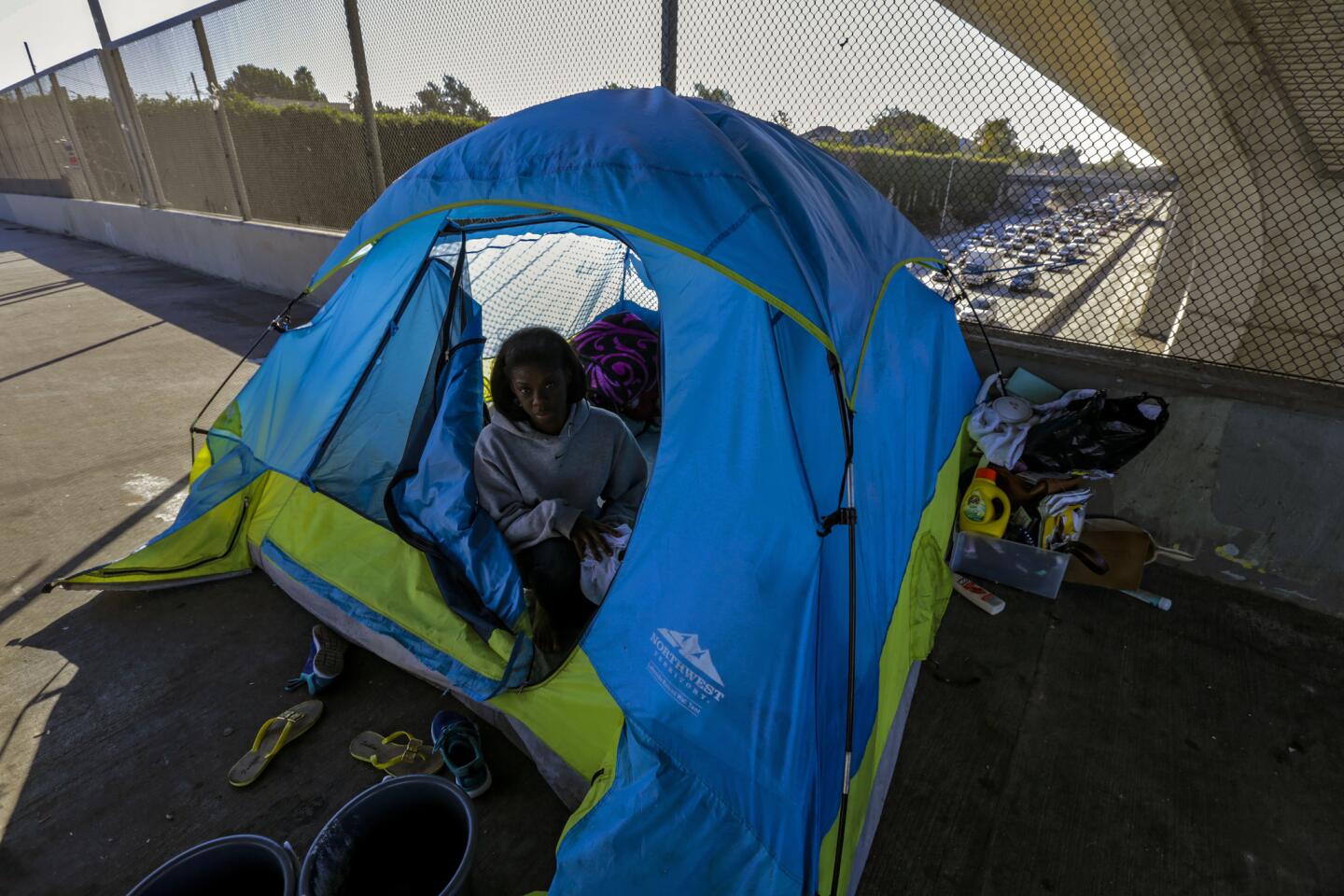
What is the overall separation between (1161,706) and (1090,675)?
21 centimetres

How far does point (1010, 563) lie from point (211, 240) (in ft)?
31.1

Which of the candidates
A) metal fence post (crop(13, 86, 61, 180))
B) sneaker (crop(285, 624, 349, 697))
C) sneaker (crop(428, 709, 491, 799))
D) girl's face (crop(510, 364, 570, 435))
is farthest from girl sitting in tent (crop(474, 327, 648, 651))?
metal fence post (crop(13, 86, 61, 180))

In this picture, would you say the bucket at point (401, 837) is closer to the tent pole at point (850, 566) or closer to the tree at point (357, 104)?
the tent pole at point (850, 566)

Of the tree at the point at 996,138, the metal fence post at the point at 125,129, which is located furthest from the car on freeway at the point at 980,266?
the metal fence post at the point at 125,129

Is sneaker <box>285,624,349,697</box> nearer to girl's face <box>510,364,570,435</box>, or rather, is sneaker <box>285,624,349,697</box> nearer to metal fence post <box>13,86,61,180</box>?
girl's face <box>510,364,570,435</box>

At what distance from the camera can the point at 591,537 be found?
77.2 inches

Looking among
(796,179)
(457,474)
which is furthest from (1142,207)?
(457,474)

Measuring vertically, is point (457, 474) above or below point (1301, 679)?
above

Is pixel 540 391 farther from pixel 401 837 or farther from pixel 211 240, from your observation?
pixel 211 240

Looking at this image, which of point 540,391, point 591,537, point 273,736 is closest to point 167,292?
point 273,736

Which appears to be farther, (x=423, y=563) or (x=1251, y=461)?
(x=1251, y=461)

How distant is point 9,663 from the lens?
86.0 inches

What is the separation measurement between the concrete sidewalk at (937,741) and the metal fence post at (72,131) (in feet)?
38.4

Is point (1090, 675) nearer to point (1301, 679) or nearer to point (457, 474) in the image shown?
point (1301, 679)
